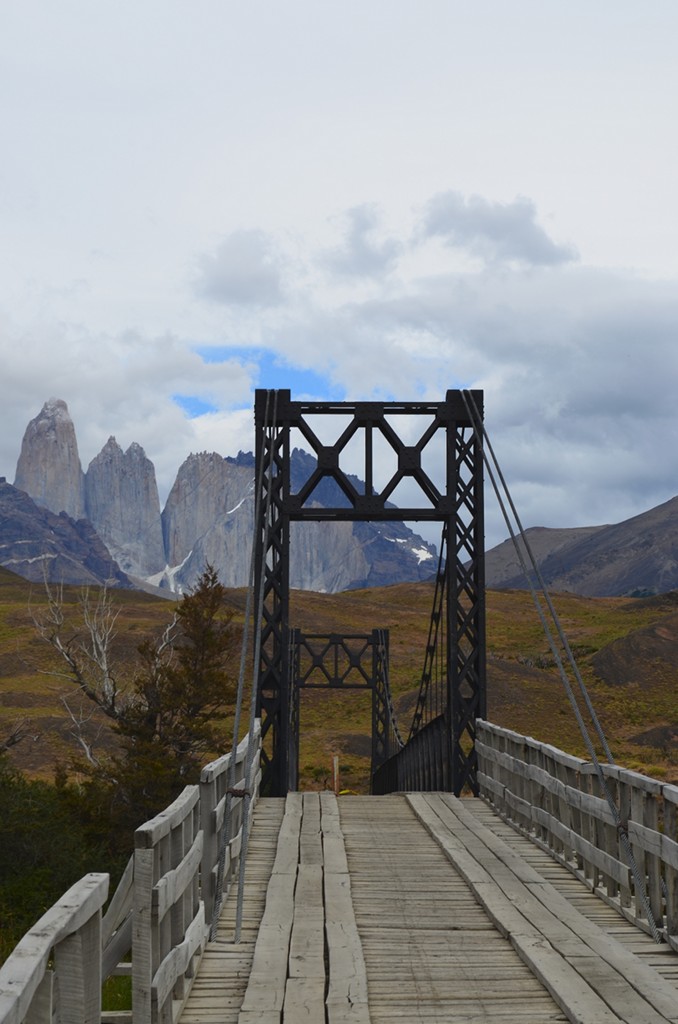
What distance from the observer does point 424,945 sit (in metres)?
7.36

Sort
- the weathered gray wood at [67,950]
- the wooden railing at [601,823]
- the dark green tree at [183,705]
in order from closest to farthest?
the weathered gray wood at [67,950]
the wooden railing at [601,823]
the dark green tree at [183,705]

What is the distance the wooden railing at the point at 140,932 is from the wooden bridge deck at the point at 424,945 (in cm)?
34

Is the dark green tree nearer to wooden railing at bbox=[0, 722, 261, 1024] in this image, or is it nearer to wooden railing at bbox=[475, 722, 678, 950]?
wooden railing at bbox=[475, 722, 678, 950]

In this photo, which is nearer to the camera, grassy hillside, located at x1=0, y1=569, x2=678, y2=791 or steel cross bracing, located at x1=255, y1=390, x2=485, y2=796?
steel cross bracing, located at x1=255, y1=390, x2=485, y2=796

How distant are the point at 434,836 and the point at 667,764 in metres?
33.7

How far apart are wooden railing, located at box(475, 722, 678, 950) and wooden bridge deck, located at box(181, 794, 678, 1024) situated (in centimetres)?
19

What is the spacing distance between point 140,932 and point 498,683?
177 feet

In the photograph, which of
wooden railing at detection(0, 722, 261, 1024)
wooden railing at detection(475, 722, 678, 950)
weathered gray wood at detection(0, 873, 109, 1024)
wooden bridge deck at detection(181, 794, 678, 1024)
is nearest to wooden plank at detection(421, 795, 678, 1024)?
wooden bridge deck at detection(181, 794, 678, 1024)

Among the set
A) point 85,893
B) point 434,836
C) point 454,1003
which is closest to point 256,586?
point 434,836

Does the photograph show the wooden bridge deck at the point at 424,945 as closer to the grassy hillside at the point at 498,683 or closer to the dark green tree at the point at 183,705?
the dark green tree at the point at 183,705

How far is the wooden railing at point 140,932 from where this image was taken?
3.38 meters

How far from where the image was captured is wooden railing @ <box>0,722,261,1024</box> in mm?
3385

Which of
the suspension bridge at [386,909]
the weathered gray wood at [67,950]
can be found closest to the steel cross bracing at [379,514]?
the suspension bridge at [386,909]

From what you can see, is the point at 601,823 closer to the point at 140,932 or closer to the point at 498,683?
the point at 140,932
